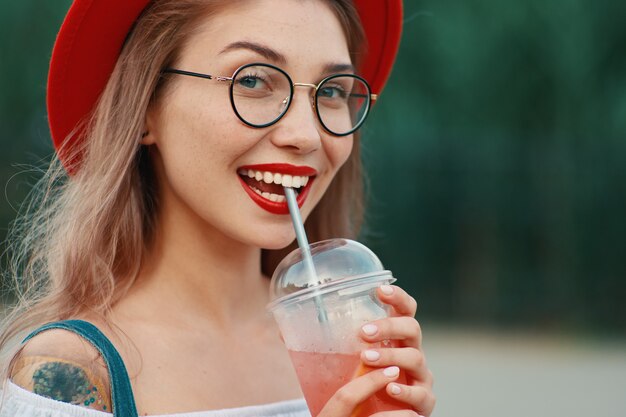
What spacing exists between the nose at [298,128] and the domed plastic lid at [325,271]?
27 centimetres

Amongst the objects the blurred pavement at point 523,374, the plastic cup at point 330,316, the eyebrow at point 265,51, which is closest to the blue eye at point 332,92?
the eyebrow at point 265,51

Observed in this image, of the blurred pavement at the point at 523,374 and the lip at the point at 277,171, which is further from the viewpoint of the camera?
the blurred pavement at the point at 523,374

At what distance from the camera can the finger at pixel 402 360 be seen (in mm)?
1513

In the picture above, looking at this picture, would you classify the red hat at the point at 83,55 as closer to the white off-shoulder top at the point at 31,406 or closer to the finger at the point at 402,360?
the white off-shoulder top at the point at 31,406

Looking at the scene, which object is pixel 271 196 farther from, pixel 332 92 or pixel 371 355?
pixel 371 355

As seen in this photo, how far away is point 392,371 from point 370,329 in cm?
8

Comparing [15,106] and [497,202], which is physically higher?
[15,106]

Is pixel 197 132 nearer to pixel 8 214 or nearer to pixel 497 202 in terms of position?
pixel 8 214

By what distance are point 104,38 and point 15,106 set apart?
5635mm

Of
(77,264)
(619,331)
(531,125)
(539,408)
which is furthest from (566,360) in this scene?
(77,264)

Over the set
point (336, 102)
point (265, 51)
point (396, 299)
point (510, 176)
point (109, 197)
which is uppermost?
point (265, 51)

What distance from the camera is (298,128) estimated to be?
6.08ft

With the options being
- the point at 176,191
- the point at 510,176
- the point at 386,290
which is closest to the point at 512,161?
the point at 510,176

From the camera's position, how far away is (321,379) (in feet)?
5.13
